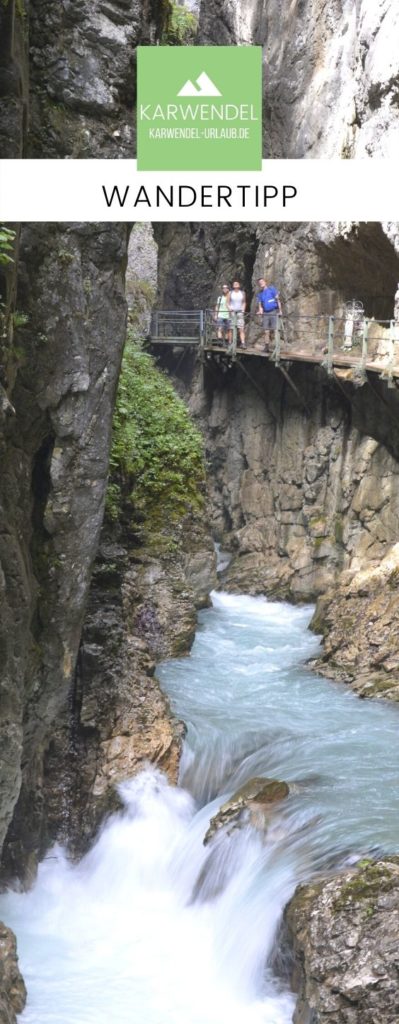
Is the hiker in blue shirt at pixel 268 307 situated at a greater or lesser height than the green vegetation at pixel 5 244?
greater

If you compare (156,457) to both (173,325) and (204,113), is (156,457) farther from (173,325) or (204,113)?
(173,325)

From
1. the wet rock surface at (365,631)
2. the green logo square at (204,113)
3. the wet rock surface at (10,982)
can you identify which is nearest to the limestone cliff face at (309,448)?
the wet rock surface at (365,631)

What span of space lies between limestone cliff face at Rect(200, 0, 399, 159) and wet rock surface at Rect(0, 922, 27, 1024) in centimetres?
1310

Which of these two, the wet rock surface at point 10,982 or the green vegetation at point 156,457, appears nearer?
the wet rock surface at point 10,982

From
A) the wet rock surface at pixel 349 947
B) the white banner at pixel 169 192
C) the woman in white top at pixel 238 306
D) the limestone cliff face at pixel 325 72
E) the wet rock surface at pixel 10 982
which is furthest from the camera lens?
the woman in white top at pixel 238 306

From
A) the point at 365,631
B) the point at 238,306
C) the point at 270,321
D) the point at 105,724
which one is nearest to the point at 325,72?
the point at 270,321

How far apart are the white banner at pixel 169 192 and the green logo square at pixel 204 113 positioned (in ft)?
0.35

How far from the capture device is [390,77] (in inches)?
655

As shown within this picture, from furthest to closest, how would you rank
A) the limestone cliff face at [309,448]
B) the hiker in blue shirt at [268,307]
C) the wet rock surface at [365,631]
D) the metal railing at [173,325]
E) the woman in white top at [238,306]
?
1. the metal railing at [173,325]
2. the woman in white top at [238,306]
3. the hiker in blue shirt at [268,307]
4. the limestone cliff face at [309,448]
5. the wet rock surface at [365,631]

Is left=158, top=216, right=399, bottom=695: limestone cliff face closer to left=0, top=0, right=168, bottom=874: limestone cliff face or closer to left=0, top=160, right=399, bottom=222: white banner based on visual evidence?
left=0, top=0, right=168, bottom=874: limestone cliff face

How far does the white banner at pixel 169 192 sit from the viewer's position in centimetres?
747

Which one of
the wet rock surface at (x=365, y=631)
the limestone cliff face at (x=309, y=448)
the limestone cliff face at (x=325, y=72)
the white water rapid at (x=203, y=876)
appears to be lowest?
the white water rapid at (x=203, y=876)

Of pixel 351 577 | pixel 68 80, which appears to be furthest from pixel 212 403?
pixel 68 80

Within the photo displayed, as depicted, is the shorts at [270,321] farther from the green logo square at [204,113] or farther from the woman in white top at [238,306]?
the green logo square at [204,113]
